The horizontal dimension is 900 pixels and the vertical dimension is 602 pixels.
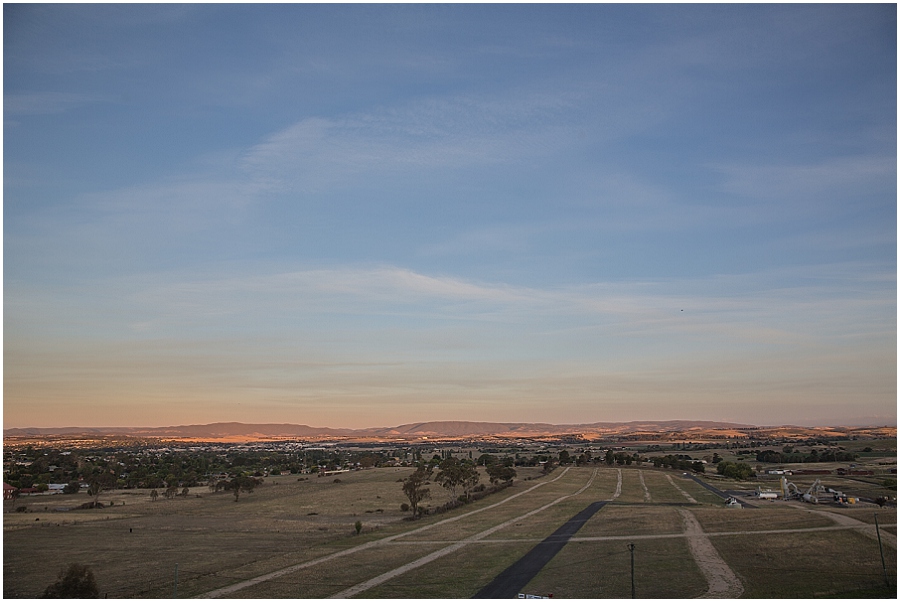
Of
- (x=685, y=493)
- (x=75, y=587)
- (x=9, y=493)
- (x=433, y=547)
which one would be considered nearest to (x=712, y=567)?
(x=433, y=547)

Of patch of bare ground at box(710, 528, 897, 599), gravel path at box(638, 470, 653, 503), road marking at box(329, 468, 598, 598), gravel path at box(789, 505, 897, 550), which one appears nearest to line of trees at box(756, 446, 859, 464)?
gravel path at box(638, 470, 653, 503)

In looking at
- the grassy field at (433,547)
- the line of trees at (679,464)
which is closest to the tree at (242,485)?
the grassy field at (433,547)

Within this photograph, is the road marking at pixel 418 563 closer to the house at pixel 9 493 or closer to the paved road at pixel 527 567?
the paved road at pixel 527 567

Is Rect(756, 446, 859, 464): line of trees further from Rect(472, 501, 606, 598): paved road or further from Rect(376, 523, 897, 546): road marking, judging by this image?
Rect(472, 501, 606, 598): paved road

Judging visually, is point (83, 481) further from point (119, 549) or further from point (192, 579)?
point (192, 579)

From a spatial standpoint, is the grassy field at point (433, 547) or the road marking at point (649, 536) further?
the road marking at point (649, 536)
